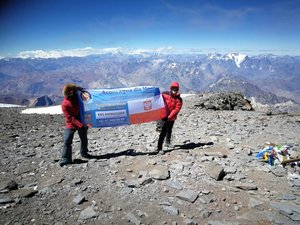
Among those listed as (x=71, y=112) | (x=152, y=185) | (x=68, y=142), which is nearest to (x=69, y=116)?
(x=71, y=112)

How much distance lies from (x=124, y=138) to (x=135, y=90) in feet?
14.7

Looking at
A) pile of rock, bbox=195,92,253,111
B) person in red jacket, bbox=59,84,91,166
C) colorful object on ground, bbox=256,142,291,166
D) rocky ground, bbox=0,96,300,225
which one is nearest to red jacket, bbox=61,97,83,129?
person in red jacket, bbox=59,84,91,166

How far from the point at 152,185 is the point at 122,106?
4437 mm

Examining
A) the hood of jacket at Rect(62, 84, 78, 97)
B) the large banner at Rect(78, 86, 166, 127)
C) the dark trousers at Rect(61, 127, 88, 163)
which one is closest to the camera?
the hood of jacket at Rect(62, 84, 78, 97)

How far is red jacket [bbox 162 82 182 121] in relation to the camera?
1107cm

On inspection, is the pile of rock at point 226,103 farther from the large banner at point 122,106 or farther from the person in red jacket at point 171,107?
the large banner at point 122,106

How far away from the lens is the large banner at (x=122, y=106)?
11023mm

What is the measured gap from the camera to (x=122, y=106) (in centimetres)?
1148

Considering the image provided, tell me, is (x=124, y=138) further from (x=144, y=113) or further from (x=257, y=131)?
(x=257, y=131)

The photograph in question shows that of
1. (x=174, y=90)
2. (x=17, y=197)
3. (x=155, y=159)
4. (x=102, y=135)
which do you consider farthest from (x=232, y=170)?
(x=102, y=135)

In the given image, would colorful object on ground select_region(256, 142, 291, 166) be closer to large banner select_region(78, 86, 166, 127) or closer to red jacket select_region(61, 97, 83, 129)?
large banner select_region(78, 86, 166, 127)

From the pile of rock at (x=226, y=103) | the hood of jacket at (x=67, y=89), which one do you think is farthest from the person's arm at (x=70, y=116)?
the pile of rock at (x=226, y=103)

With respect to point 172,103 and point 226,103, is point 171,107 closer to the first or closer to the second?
point 172,103

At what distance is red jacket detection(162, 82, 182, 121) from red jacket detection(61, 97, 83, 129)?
13.7 ft
